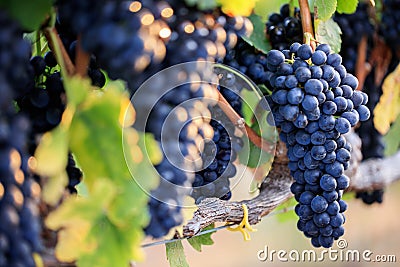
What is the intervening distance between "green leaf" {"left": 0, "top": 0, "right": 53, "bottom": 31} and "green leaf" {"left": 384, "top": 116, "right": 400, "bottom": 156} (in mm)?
1064

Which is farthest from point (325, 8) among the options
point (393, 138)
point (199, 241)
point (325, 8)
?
point (393, 138)

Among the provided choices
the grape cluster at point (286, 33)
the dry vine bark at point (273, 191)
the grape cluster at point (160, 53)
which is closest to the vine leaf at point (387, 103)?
the dry vine bark at point (273, 191)

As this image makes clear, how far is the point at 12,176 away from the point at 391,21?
3.40ft

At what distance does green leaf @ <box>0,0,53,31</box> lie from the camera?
0.49 metres

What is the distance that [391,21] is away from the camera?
130 cm

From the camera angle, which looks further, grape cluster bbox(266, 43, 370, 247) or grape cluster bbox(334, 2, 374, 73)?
grape cluster bbox(334, 2, 374, 73)

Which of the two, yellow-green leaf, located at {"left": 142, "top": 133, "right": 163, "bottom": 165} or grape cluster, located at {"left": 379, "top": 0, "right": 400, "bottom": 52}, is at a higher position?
yellow-green leaf, located at {"left": 142, "top": 133, "right": 163, "bottom": 165}

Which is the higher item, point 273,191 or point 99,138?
point 99,138

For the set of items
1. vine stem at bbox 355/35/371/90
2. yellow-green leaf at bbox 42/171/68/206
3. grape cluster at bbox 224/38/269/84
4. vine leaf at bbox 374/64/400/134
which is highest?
yellow-green leaf at bbox 42/171/68/206

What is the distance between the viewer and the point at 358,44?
4.15ft

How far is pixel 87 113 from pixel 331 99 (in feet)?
1.27

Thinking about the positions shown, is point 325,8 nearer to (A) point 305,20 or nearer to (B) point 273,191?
(A) point 305,20

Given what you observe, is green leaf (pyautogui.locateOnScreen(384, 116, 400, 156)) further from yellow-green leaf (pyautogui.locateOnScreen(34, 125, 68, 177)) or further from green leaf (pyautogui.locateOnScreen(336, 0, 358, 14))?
yellow-green leaf (pyautogui.locateOnScreen(34, 125, 68, 177))

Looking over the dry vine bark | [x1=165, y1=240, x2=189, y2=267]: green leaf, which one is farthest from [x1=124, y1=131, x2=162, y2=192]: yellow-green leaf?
[x1=165, y1=240, x2=189, y2=267]: green leaf
